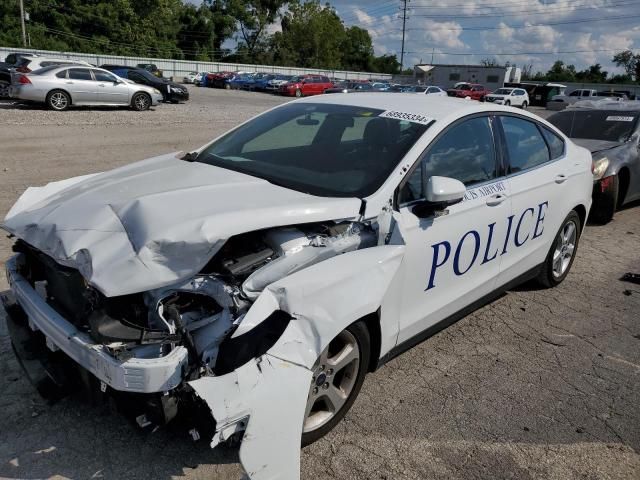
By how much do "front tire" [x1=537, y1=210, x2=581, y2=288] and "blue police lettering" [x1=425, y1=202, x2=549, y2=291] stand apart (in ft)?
1.80

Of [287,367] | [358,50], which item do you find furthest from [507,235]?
[358,50]

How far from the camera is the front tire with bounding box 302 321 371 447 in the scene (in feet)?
9.18

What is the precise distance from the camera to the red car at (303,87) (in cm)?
4116

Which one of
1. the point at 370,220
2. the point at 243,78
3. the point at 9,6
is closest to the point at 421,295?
the point at 370,220

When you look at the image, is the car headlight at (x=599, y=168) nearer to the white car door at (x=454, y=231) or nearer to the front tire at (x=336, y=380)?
the white car door at (x=454, y=231)

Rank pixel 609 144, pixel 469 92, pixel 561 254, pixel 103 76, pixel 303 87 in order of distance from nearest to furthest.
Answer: pixel 561 254, pixel 609 144, pixel 103 76, pixel 303 87, pixel 469 92

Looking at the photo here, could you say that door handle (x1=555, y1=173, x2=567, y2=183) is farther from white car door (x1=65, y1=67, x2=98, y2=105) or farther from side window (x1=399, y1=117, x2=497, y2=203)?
white car door (x1=65, y1=67, x2=98, y2=105)

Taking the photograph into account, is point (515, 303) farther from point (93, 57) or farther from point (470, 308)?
point (93, 57)

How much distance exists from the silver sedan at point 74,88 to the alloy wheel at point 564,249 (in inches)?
649

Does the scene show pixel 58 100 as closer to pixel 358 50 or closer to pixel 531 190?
pixel 531 190

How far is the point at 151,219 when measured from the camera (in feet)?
8.64

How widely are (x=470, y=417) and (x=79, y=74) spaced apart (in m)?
18.0

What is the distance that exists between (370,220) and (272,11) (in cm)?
9071

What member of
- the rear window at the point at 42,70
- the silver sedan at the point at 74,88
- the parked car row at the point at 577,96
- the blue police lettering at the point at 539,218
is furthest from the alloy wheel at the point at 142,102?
the parked car row at the point at 577,96
